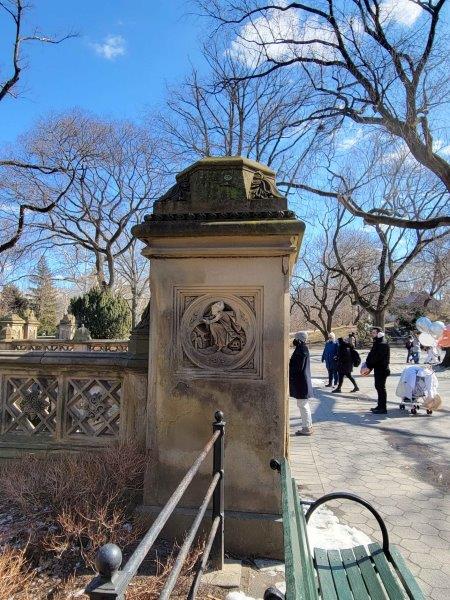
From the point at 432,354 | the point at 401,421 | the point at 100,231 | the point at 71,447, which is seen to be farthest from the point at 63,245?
the point at 71,447

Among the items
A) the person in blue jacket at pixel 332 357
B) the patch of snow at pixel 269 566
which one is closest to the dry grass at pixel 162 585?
the patch of snow at pixel 269 566

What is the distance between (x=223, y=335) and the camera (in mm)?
3361

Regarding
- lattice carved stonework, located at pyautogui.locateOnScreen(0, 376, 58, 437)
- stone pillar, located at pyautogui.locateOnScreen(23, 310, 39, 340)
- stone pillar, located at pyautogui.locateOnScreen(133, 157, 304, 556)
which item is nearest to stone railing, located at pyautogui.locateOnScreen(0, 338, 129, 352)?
stone pillar, located at pyautogui.locateOnScreen(23, 310, 39, 340)

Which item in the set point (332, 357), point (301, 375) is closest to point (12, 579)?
point (301, 375)

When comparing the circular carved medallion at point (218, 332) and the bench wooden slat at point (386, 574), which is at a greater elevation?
the circular carved medallion at point (218, 332)

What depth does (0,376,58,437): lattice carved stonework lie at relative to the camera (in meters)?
3.89

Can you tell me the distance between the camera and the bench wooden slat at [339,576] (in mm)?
2225

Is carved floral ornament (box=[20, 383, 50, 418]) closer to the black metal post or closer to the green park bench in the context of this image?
the black metal post

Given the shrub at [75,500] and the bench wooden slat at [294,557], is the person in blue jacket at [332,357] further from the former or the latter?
the bench wooden slat at [294,557]

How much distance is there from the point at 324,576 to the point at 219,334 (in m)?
1.67

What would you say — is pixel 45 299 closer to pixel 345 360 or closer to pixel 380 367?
pixel 345 360

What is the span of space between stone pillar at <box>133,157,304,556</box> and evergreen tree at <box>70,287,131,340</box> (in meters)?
22.1

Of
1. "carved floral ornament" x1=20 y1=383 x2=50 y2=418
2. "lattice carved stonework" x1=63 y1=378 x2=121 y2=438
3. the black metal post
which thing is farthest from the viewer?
"carved floral ornament" x1=20 y1=383 x2=50 y2=418

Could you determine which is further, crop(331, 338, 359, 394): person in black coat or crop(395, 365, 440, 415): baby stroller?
crop(331, 338, 359, 394): person in black coat
